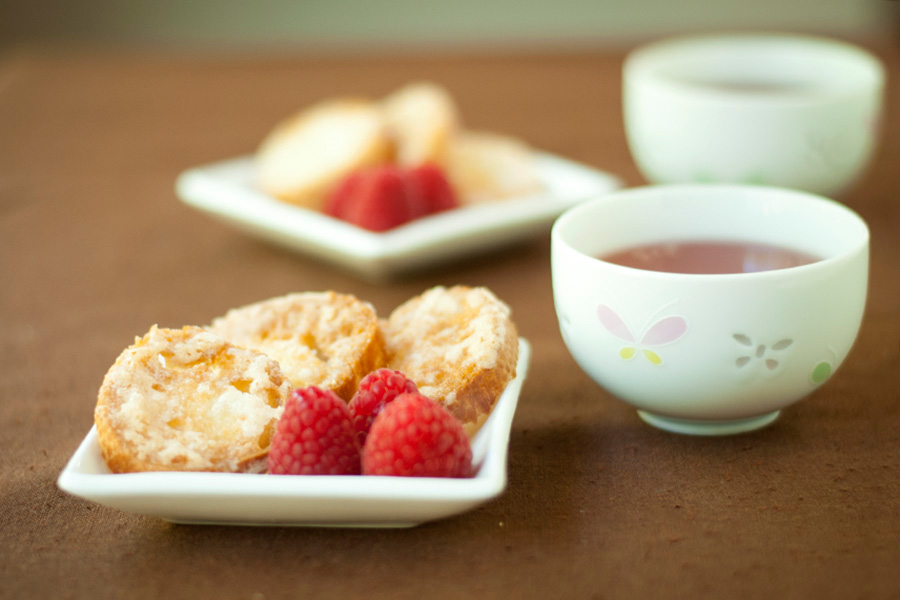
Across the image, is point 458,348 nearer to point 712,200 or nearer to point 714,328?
point 714,328

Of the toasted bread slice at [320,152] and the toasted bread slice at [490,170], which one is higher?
the toasted bread slice at [320,152]

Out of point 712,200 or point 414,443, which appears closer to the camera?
point 414,443

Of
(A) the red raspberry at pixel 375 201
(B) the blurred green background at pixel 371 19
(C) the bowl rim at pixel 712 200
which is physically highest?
(C) the bowl rim at pixel 712 200

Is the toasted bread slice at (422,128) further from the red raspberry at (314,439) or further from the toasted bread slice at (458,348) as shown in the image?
the red raspberry at (314,439)

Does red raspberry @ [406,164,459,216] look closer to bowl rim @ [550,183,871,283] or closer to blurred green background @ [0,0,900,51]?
bowl rim @ [550,183,871,283]

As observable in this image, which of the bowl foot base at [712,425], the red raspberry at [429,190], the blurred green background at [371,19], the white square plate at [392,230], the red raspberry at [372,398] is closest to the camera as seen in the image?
the red raspberry at [372,398]

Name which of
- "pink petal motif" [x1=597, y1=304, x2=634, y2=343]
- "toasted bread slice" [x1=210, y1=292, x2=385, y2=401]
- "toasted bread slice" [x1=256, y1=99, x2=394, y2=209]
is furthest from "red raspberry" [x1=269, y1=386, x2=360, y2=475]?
"toasted bread slice" [x1=256, y1=99, x2=394, y2=209]

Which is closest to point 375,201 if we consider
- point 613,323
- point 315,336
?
point 315,336

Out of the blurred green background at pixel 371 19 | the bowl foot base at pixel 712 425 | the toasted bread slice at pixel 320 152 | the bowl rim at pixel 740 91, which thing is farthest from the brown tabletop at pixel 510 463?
the blurred green background at pixel 371 19
